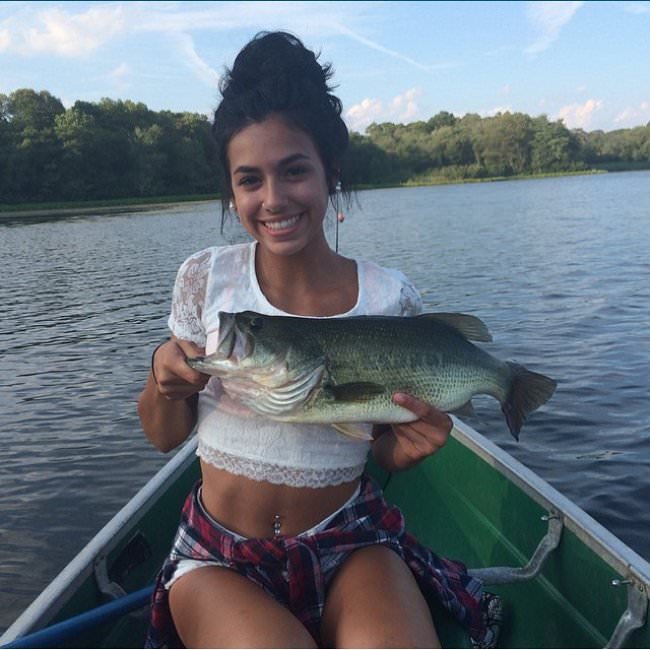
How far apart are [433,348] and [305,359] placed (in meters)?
0.54

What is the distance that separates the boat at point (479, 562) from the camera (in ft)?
9.43

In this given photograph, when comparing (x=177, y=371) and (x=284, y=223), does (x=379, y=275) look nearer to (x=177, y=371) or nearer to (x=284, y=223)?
(x=284, y=223)

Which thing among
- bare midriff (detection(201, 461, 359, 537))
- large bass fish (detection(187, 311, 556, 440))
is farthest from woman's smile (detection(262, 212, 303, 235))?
bare midriff (detection(201, 461, 359, 537))

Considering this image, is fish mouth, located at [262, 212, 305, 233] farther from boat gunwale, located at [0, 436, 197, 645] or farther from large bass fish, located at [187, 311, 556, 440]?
boat gunwale, located at [0, 436, 197, 645]

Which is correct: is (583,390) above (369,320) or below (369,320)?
below

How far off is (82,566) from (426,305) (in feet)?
45.2

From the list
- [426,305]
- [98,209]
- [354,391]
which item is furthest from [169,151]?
[354,391]

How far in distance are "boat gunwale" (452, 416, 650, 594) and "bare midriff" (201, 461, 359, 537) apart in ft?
4.01

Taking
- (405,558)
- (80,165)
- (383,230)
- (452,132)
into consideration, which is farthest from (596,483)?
(452,132)

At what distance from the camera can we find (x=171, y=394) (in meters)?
2.49

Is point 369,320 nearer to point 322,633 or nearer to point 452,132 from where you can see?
point 322,633

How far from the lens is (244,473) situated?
2.68 metres

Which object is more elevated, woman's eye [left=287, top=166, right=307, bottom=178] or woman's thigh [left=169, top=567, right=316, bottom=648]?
woman's eye [left=287, top=166, right=307, bottom=178]

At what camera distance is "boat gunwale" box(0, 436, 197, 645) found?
2.78 meters
